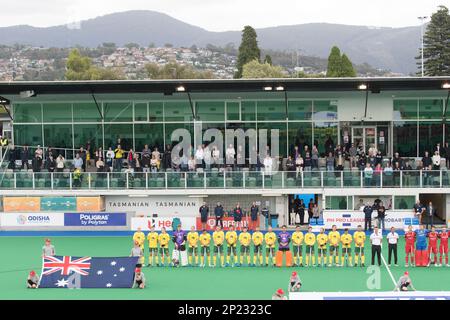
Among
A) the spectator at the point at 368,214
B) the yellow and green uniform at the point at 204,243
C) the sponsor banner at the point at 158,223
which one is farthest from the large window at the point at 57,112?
the spectator at the point at 368,214

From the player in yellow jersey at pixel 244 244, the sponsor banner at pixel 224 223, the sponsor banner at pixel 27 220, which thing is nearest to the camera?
the player in yellow jersey at pixel 244 244

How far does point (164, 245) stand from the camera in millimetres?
19469

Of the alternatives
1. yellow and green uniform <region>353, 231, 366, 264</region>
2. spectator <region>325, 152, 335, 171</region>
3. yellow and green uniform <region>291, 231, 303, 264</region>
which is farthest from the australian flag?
spectator <region>325, 152, 335, 171</region>

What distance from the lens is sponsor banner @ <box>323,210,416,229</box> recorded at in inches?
1007

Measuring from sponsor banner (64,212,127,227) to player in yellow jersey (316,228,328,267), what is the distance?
9.58 meters

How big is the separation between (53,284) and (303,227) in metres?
12.1

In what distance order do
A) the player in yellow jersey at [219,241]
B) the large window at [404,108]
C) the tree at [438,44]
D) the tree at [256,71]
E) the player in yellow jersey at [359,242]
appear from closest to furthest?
the player in yellow jersey at [359,242] < the player in yellow jersey at [219,241] < the large window at [404,108] < the tree at [438,44] < the tree at [256,71]

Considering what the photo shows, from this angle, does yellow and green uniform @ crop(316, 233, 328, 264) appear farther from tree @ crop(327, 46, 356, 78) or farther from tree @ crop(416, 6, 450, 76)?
tree @ crop(327, 46, 356, 78)

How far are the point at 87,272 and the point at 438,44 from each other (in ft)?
214

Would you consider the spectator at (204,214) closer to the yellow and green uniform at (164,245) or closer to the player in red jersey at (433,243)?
the yellow and green uniform at (164,245)

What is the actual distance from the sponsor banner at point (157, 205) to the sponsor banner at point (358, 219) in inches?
211

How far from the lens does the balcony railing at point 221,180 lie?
26562 millimetres

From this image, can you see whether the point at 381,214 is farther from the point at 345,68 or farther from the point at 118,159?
the point at 345,68
